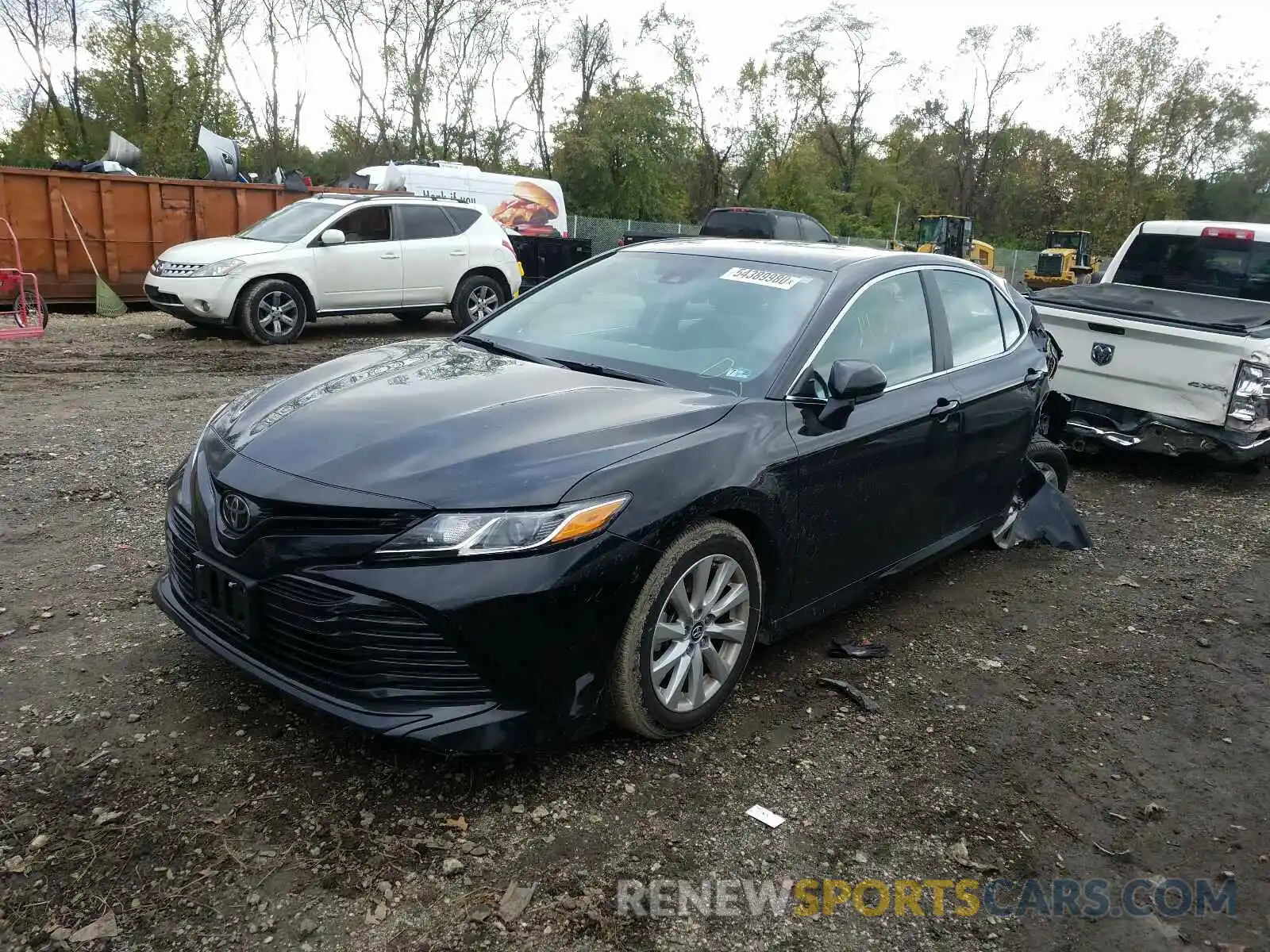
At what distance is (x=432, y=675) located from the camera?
8.77ft

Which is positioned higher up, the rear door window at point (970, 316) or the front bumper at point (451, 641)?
the rear door window at point (970, 316)

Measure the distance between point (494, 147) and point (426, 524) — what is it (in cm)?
4225

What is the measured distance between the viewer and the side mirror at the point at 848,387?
3.47 meters

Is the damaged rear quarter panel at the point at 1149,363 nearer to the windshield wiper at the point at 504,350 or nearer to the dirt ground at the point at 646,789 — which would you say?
the dirt ground at the point at 646,789

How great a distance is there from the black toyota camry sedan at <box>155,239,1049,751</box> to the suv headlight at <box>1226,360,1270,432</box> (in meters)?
3.08

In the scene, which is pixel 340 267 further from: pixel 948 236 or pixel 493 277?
pixel 948 236

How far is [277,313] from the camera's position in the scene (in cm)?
1116

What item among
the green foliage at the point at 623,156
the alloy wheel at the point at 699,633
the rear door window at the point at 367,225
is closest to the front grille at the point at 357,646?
the alloy wheel at the point at 699,633

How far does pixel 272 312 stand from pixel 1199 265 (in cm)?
949

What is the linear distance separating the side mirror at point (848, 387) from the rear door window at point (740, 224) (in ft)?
50.0

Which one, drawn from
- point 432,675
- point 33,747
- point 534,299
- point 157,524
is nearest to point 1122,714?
point 432,675

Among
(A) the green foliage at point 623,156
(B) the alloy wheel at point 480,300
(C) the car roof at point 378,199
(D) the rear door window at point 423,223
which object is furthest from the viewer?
(A) the green foliage at point 623,156

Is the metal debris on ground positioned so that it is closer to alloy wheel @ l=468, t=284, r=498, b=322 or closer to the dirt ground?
the dirt ground

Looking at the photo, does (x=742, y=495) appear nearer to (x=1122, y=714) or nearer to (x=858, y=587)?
A: (x=858, y=587)
